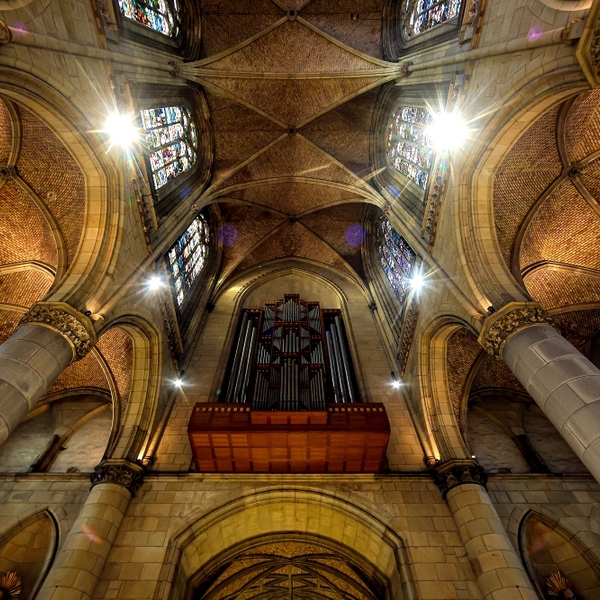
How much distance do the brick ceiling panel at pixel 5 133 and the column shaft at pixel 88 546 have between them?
21.2ft

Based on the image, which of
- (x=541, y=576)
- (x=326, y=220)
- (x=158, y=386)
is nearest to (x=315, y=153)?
(x=326, y=220)

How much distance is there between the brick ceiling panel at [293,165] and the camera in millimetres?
13500

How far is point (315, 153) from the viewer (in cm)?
1363

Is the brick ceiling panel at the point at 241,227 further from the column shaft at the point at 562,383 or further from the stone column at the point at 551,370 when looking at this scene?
the column shaft at the point at 562,383

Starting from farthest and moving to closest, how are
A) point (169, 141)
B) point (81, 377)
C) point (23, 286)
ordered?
1. point (169, 141)
2. point (81, 377)
3. point (23, 286)

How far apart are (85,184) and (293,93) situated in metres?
8.35

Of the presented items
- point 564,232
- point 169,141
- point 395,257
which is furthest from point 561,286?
point 169,141

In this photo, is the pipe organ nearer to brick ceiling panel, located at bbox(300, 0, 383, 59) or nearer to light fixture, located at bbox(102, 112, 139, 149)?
light fixture, located at bbox(102, 112, 139, 149)

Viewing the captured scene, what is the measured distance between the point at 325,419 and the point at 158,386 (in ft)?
13.4

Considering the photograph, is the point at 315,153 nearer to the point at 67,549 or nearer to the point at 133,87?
the point at 133,87

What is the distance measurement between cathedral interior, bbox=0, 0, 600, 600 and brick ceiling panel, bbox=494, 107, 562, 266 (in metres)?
0.05

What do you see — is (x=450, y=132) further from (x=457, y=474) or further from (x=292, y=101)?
(x=292, y=101)

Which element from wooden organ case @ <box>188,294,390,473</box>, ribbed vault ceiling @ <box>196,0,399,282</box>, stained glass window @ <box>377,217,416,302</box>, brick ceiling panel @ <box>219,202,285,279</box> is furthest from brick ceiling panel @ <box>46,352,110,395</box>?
stained glass window @ <box>377,217,416,302</box>

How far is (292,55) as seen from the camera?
12531mm
